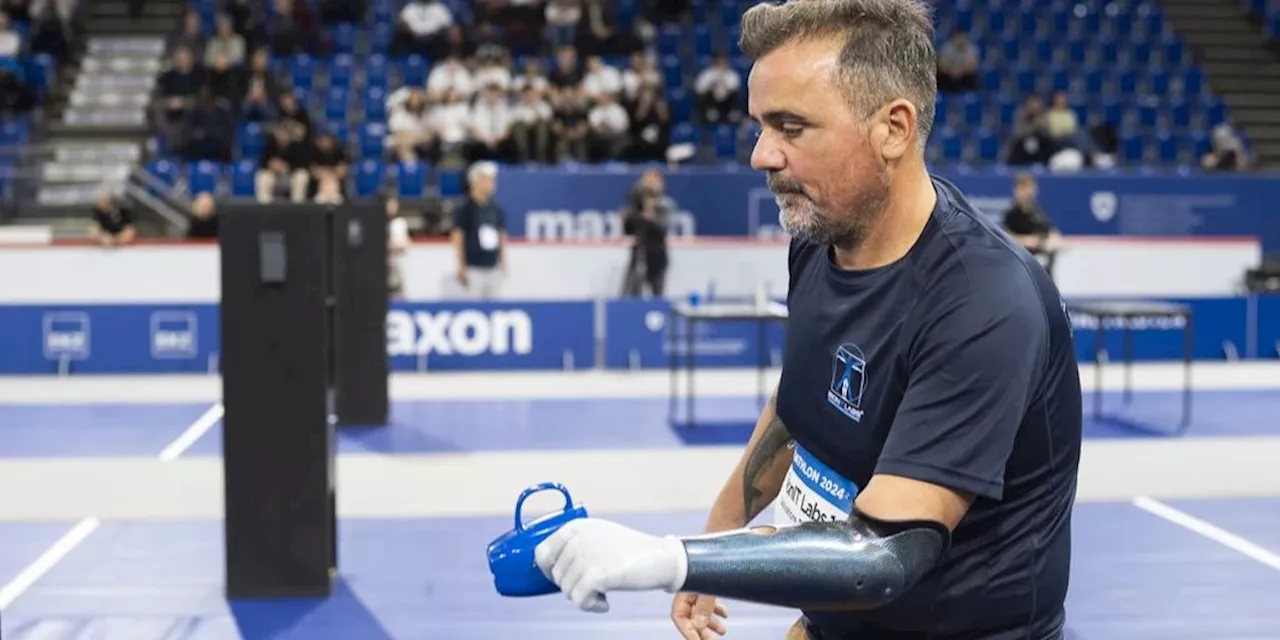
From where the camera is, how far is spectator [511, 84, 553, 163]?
18.0m

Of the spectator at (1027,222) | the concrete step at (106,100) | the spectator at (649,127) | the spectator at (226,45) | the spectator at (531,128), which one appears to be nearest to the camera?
the spectator at (1027,222)

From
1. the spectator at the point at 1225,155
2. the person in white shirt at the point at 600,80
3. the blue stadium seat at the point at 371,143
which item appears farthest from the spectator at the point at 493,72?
the spectator at the point at 1225,155

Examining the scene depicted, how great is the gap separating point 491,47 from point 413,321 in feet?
21.6

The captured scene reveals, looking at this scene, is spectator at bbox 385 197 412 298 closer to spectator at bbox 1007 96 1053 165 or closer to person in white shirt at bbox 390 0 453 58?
person in white shirt at bbox 390 0 453 58

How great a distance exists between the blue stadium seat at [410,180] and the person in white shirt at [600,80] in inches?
113

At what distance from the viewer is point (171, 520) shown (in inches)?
292

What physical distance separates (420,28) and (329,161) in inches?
165

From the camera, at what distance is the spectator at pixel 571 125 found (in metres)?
18.2

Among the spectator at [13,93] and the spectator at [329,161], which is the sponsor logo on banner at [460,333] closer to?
the spectator at [329,161]

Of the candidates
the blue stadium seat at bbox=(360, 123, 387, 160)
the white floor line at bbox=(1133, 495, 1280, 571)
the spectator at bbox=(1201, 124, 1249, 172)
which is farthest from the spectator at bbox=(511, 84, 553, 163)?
the white floor line at bbox=(1133, 495, 1280, 571)

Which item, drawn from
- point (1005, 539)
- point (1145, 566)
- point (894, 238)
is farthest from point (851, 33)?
point (1145, 566)

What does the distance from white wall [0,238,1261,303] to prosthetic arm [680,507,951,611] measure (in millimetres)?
12985

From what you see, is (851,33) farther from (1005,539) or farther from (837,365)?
(1005,539)

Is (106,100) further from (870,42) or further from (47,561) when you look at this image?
(870,42)
